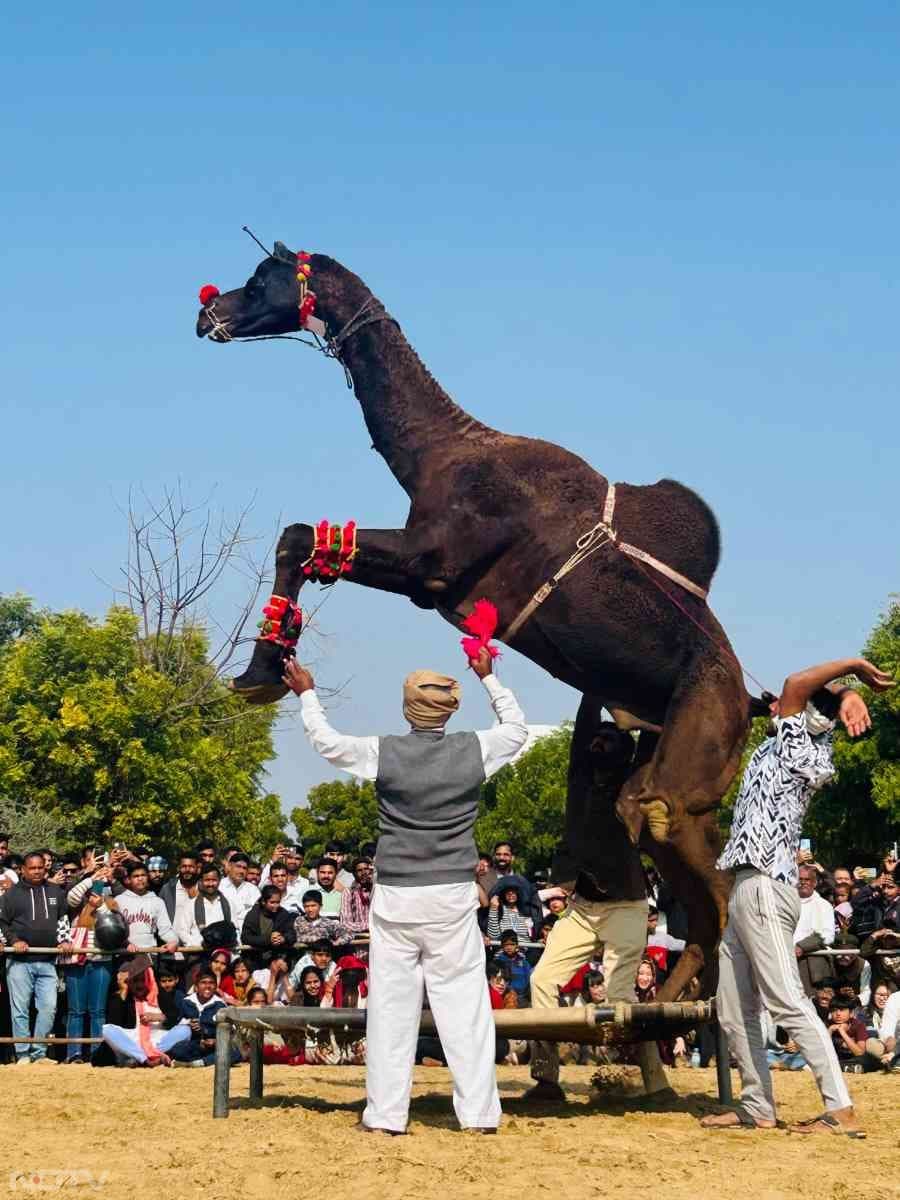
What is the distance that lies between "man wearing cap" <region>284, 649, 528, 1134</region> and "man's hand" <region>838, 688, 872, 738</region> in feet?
5.75

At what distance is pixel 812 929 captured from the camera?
14.6 metres

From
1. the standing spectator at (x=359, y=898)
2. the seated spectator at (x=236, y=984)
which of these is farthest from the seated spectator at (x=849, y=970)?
the seated spectator at (x=236, y=984)

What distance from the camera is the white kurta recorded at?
743 centimetres

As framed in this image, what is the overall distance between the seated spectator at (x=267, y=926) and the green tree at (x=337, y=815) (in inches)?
2231

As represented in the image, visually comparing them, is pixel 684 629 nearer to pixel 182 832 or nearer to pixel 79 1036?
pixel 79 1036

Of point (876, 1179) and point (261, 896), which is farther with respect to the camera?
point (261, 896)

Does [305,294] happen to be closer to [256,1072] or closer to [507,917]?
[256,1072]

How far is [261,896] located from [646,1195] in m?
8.22

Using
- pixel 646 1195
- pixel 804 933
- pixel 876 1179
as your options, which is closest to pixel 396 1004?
pixel 646 1195

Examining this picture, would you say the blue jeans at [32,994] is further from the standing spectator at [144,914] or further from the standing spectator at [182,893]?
the standing spectator at [182,893]

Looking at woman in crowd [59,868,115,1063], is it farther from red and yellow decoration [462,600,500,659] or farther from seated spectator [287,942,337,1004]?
red and yellow decoration [462,600,500,659]

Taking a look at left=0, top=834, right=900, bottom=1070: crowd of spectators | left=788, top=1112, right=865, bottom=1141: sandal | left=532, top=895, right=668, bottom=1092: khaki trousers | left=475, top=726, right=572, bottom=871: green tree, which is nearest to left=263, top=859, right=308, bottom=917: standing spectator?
left=0, top=834, right=900, bottom=1070: crowd of spectators

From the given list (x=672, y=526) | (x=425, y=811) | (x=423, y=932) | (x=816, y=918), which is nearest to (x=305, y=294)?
(x=672, y=526)

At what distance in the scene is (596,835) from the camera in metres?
9.16
